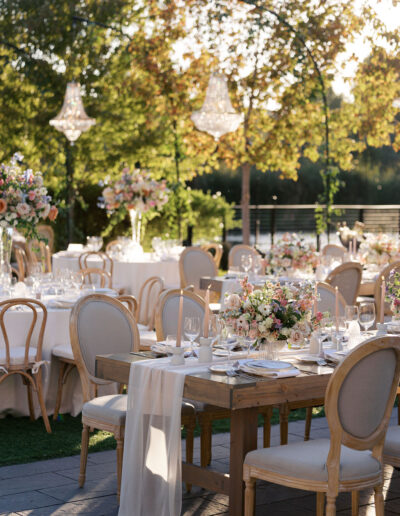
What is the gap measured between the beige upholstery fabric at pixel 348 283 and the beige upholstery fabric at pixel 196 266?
2380mm

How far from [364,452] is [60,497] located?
167 cm

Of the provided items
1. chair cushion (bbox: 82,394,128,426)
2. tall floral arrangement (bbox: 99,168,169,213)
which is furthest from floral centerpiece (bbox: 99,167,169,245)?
chair cushion (bbox: 82,394,128,426)

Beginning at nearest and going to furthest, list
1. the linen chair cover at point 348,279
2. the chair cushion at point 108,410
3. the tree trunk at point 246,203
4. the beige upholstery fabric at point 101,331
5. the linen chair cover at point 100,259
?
the chair cushion at point 108,410, the beige upholstery fabric at point 101,331, the linen chair cover at point 348,279, the linen chair cover at point 100,259, the tree trunk at point 246,203

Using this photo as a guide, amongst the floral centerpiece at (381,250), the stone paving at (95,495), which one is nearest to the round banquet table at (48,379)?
the stone paving at (95,495)

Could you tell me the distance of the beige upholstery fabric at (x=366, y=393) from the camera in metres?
3.67

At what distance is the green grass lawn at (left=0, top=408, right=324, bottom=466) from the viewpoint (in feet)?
18.2

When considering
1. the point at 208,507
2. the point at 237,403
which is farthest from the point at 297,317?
the point at 208,507

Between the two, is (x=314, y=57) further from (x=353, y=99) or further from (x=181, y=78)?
(x=181, y=78)

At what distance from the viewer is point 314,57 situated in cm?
1372

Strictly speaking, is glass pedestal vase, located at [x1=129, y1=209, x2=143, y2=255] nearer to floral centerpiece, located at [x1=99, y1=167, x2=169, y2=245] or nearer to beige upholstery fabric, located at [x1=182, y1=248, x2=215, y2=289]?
floral centerpiece, located at [x1=99, y1=167, x2=169, y2=245]

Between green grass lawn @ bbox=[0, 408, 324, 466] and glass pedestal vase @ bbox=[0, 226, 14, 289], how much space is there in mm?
1164

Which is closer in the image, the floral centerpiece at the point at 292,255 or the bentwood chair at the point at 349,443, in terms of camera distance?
the bentwood chair at the point at 349,443

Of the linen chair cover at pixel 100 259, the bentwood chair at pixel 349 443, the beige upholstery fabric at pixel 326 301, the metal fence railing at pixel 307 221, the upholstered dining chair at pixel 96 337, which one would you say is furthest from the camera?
the metal fence railing at pixel 307 221

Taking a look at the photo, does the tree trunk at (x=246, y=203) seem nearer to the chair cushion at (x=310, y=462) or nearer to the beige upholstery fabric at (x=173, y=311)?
the beige upholstery fabric at (x=173, y=311)
